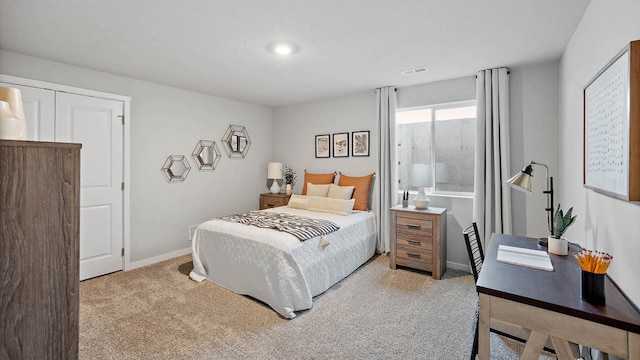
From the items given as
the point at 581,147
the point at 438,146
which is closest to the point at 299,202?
the point at 438,146

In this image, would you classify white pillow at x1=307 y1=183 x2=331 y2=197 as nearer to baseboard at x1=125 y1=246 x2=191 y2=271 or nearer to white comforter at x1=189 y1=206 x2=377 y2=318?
white comforter at x1=189 y1=206 x2=377 y2=318

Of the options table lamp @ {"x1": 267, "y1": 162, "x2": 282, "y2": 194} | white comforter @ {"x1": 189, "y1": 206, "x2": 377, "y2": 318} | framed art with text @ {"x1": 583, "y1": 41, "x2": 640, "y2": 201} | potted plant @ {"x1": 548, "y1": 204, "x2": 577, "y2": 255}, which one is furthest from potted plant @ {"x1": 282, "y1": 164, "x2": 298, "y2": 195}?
framed art with text @ {"x1": 583, "y1": 41, "x2": 640, "y2": 201}

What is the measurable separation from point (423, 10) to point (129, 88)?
3478 millimetres

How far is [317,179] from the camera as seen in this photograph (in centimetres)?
471

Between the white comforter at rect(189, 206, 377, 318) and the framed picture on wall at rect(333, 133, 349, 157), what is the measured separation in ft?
4.37

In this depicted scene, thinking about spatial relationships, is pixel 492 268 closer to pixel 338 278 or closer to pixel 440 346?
pixel 440 346

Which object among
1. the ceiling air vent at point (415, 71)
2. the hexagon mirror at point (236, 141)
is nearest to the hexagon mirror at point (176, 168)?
the hexagon mirror at point (236, 141)

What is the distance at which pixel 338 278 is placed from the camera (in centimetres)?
320

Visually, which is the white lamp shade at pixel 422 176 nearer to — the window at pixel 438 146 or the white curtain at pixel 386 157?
the window at pixel 438 146

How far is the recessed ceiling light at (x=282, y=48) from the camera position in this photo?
103 inches

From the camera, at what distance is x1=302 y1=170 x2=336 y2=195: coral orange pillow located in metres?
4.63

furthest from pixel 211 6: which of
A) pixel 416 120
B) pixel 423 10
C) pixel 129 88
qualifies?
pixel 416 120

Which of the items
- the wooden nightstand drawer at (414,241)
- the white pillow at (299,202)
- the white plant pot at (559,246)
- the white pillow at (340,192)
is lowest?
the wooden nightstand drawer at (414,241)

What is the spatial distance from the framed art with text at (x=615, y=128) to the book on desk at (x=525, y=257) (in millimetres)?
465
